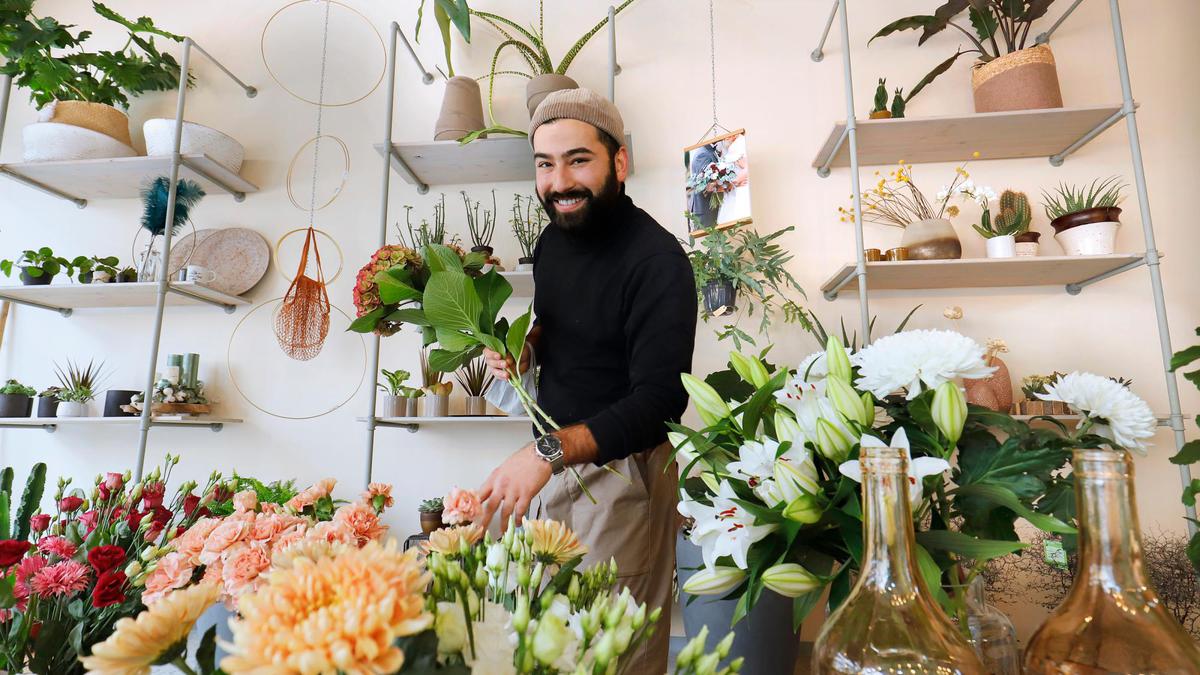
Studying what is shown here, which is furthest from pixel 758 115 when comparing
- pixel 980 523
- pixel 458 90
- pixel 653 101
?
pixel 980 523

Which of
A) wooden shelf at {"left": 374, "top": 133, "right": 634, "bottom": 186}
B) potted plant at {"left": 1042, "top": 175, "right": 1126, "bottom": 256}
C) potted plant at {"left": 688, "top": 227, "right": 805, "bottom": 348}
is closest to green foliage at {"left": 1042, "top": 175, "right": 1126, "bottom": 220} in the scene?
potted plant at {"left": 1042, "top": 175, "right": 1126, "bottom": 256}

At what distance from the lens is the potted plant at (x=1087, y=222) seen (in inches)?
77.8

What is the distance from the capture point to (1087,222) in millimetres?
1992

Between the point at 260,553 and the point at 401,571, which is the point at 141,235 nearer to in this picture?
the point at 260,553

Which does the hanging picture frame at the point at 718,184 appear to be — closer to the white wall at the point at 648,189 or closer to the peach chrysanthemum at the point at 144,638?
the white wall at the point at 648,189

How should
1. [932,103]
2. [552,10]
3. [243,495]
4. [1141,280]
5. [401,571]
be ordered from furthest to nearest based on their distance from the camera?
1. [552,10]
2. [932,103]
3. [1141,280]
4. [243,495]
5. [401,571]

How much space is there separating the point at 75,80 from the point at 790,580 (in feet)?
10.2

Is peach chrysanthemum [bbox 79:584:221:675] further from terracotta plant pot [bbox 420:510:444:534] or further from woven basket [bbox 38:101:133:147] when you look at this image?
woven basket [bbox 38:101:133:147]

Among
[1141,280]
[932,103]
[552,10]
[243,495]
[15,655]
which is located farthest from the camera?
[552,10]

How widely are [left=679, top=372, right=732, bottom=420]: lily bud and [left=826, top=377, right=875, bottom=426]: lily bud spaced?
0.09 m

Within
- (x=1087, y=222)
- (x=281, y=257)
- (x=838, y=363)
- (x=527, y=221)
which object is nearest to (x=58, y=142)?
(x=281, y=257)

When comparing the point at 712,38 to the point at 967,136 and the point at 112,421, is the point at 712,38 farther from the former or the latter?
the point at 112,421

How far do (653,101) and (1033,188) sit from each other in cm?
142

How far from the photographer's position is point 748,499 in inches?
20.3
